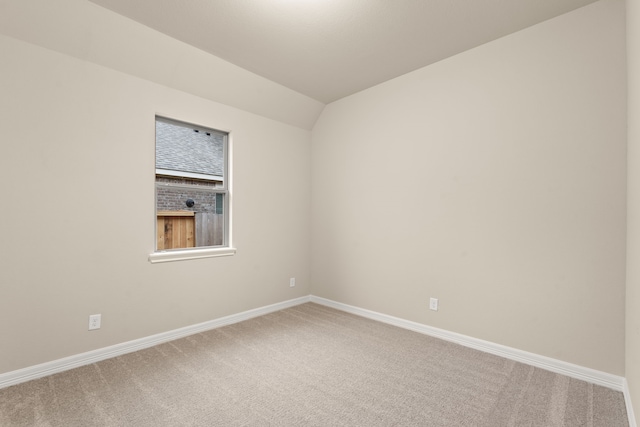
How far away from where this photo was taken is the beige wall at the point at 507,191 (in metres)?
2.15

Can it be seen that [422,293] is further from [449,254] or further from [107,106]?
[107,106]

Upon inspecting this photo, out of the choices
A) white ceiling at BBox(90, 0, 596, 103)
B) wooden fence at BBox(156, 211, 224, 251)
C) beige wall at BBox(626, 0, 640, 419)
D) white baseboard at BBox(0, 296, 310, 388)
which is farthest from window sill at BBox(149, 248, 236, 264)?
beige wall at BBox(626, 0, 640, 419)

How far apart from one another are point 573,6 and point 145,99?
3515 mm

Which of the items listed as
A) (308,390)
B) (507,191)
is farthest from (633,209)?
(308,390)

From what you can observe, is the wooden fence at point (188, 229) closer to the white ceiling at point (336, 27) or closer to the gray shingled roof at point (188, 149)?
the gray shingled roof at point (188, 149)

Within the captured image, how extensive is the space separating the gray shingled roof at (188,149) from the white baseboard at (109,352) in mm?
1620

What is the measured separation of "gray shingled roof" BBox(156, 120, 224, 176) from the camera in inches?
118

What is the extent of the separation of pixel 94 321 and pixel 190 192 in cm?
142

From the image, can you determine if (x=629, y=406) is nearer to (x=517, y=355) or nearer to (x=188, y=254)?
(x=517, y=355)

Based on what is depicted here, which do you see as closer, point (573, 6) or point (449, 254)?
point (573, 6)

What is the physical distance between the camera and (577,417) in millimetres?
1806

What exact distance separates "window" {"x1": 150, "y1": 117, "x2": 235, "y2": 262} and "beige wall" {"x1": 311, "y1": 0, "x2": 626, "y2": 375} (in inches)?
62.2

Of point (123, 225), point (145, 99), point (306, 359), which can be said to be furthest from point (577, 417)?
point (145, 99)

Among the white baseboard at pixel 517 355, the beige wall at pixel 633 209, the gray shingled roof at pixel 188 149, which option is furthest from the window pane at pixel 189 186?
the beige wall at pixel 633 209
